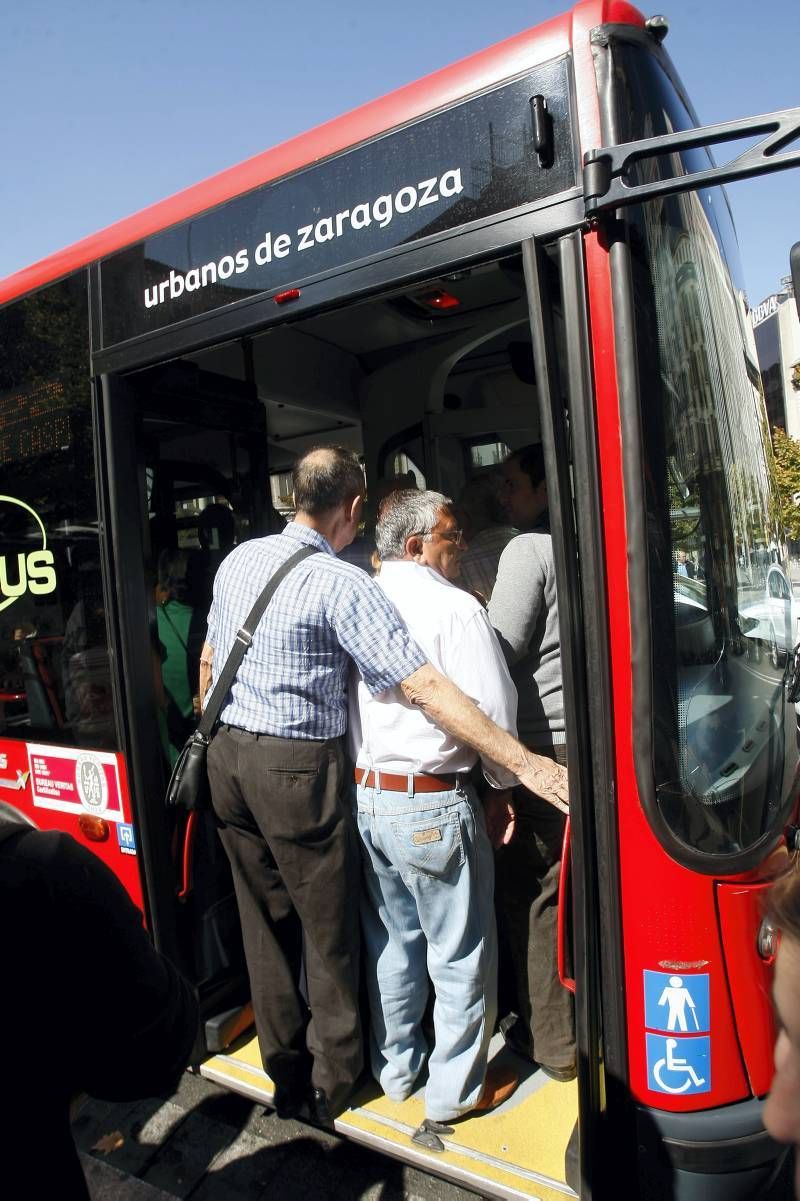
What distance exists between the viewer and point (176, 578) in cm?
297

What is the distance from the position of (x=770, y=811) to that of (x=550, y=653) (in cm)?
78

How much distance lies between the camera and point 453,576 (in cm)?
268

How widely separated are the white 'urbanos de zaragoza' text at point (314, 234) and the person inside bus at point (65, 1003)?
5.11 ft

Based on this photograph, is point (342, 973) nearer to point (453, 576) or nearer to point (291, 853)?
point (291, 853)

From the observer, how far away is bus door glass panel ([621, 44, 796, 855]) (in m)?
1.73

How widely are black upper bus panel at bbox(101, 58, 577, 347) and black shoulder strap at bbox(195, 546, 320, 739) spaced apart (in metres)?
0.73

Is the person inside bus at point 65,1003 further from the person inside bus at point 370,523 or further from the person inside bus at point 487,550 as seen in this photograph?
the person inside bus at point 370,523

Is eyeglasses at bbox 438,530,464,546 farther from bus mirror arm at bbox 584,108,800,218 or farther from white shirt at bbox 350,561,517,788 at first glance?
bus mirror arm at bbox 584,108,800,218

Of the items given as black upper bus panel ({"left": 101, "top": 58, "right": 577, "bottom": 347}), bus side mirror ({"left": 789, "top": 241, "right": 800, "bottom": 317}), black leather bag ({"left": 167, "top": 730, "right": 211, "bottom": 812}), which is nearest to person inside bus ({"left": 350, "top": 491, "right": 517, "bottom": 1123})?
black leather bag ({"left": 167, "top": 730, "right": 211, "bottom": 812})

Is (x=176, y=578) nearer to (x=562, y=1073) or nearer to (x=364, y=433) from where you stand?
(x=364, y=433)

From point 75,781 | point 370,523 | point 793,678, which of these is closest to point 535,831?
point 793,678

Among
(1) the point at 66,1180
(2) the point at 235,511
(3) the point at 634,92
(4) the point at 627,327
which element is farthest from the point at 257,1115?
(3) the point at 634,92

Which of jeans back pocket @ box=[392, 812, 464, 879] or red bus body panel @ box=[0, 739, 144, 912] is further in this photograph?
red bus body panel @ box=[0, 739, 144, 912]

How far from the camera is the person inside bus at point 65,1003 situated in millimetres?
1068
